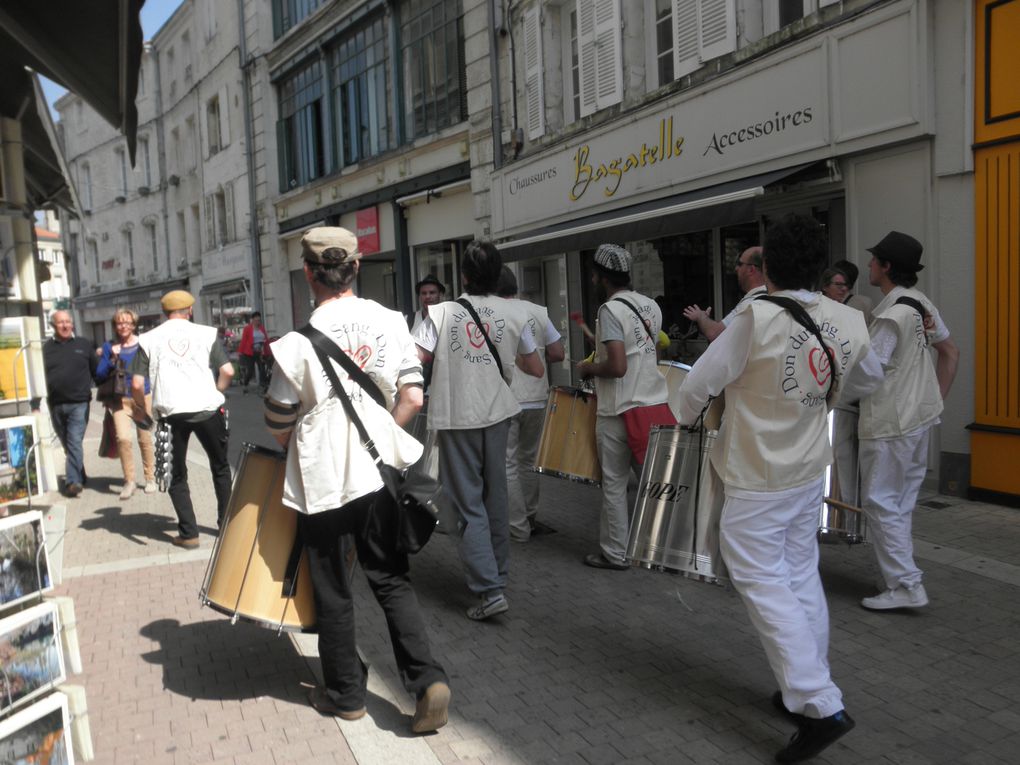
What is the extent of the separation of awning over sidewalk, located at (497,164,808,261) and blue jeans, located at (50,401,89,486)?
569 cm

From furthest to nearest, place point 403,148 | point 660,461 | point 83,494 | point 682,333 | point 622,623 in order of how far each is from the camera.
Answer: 1. point 403,148
2. point 682,333
3. point 83,494
4. point 622,623
5. point 660,461

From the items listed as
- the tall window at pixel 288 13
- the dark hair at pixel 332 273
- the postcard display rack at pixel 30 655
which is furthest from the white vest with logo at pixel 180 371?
the tall window at pixel 288 13

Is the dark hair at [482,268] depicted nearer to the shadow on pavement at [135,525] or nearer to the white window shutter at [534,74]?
the shadow on pavement at [135,525]

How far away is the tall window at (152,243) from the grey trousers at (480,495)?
31133 mm

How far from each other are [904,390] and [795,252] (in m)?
1.55

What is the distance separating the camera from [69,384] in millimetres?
8484

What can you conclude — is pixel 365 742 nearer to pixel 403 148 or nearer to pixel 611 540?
pixel 611 540

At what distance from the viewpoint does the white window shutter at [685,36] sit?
947cm

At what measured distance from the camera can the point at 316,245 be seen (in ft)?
10.5

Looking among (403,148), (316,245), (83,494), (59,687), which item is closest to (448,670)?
(59,687)

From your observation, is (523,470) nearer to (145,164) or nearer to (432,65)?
(432,65)

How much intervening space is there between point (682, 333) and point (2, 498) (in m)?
8.99

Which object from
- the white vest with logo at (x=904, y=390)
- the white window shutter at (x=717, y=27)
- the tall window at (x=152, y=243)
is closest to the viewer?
the white vest with logo at (x=904, y=390)

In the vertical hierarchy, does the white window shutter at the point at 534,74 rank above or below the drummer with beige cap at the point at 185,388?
above
